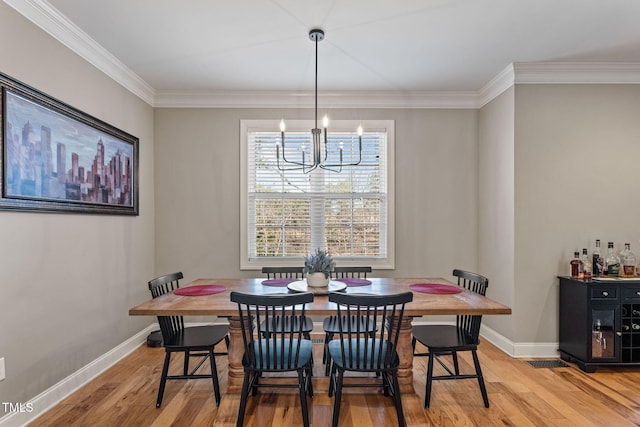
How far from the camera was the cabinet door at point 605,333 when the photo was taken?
3.06m

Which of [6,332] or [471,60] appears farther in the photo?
[471,60]

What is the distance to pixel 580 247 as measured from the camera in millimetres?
3422

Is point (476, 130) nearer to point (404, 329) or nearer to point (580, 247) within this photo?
point (580, 247)

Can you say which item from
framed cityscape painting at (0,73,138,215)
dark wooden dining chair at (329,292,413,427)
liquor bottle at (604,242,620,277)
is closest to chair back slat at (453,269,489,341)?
dark wooden dining chair at (329,292,413,427)

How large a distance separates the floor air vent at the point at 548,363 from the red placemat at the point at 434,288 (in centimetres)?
123

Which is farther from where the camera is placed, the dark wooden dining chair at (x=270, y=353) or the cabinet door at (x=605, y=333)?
the cabinet door at (x=605, y=333)

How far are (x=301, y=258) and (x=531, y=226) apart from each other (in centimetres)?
238

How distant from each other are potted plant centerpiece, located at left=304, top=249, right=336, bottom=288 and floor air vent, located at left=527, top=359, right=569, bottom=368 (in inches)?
83.7

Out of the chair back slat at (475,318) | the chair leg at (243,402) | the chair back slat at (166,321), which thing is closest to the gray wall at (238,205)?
the chair back slat at (166,321)

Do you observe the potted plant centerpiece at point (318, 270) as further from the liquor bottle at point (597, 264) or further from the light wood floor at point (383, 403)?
the liquor bottle at point (597, 264)

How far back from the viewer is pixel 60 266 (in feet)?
8.54

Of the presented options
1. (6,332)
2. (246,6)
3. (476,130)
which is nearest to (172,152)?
(246,6)

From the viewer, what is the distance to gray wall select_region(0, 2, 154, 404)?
2191 mm

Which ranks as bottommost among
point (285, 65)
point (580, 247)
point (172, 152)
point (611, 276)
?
point (611, 276)
